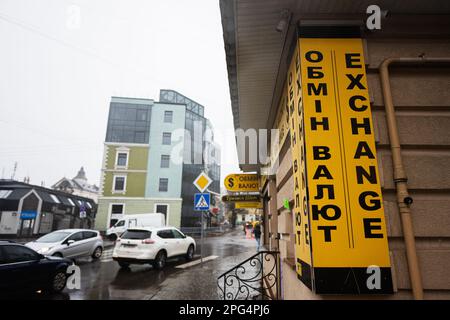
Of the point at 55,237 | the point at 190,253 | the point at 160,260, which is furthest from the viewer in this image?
the point at 190,253

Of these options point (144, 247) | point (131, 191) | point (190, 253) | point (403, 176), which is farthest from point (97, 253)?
point (131, 191)

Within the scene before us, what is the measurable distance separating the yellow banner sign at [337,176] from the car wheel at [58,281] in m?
6.33

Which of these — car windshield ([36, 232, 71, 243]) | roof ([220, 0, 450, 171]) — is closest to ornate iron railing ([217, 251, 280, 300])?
roof ([220, 0, 450, 171])

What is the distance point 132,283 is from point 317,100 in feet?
23.9

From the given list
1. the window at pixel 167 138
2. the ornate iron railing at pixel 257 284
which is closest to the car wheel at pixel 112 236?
the window at pixel 167 138

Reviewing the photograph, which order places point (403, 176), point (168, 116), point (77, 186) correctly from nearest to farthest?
1. point (403, 176)
2. point (168, 116)
3. point (77, 186)

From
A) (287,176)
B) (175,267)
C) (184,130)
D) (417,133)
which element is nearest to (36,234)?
(184,130)

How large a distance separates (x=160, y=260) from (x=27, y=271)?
4511 millimetres

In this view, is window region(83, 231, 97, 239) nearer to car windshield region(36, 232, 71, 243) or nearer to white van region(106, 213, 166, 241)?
car windshield region(36, 232, 71, 243)

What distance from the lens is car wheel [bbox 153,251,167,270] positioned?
8946mm

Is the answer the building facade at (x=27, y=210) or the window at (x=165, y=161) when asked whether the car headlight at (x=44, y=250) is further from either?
the window at (x=165, y=161)

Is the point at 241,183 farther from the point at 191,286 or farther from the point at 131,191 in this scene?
the point at 131,191

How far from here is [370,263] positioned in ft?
7.52

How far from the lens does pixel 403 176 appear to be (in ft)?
8.13
